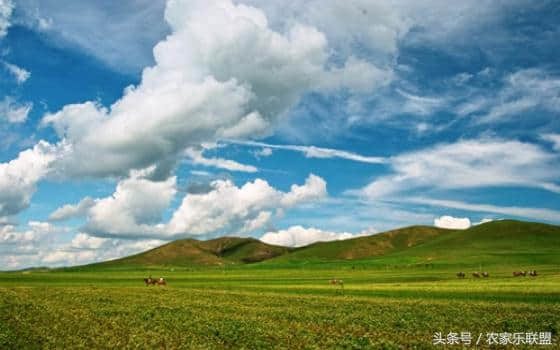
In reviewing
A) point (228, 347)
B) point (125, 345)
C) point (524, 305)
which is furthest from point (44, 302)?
point (524, 305)

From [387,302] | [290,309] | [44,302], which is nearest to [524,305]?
[387,302]

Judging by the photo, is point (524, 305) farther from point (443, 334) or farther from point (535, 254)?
point (535, 254)

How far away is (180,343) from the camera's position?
2939 centimetres

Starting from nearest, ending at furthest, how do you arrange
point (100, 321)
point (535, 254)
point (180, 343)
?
point (180, 343)
point (100, 321)
point (535, 254)

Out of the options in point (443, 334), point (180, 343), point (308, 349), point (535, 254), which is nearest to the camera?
point (308, 349)

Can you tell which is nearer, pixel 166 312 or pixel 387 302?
pixel 166 312

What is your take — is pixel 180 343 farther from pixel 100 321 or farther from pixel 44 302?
pixel 44 302

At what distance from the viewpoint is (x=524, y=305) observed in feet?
151

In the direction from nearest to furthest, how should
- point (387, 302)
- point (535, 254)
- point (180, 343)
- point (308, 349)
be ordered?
point (308, 349), point (180, 343), point (387, 302), point (535, 254)

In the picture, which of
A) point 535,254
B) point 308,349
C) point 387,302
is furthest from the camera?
point 535,254

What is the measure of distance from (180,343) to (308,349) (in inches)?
318

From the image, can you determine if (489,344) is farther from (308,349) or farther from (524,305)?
(524,305)

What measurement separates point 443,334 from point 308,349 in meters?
10.6

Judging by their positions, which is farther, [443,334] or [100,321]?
[100,321]
